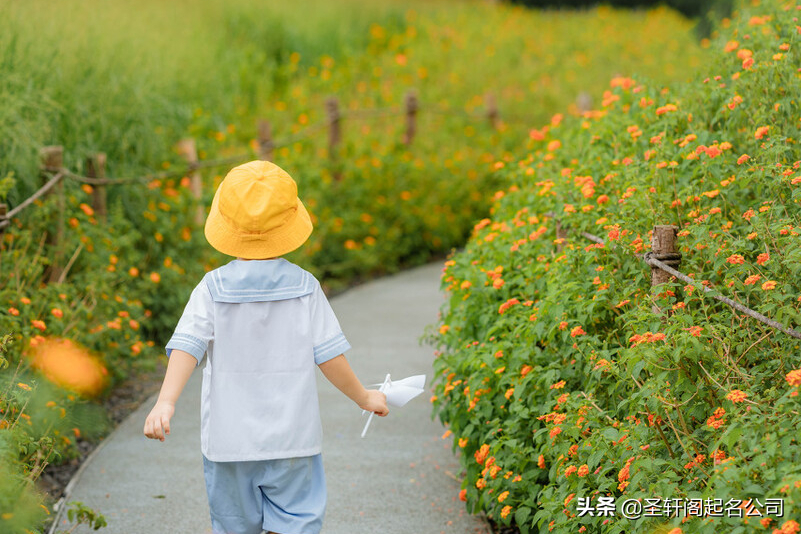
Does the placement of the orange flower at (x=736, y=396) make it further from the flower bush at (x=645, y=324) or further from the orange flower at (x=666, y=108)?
the orange flower at (x=666, y=108)

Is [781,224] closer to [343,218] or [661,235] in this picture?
[661,235]

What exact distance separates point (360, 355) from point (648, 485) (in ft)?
13.3

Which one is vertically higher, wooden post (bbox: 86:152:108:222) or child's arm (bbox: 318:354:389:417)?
child's arm (bbox: 318:354:389:417)

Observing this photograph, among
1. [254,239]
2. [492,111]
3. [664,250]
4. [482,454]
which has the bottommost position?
[492,111]

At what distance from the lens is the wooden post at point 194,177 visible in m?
7.66

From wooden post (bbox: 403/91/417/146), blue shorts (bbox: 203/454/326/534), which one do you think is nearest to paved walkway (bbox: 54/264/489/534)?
blue shorts (bbox: 203/454/326/534)

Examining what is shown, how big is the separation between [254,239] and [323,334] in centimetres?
37

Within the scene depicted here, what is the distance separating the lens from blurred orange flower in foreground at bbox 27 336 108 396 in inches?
188

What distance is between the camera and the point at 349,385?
299 cm

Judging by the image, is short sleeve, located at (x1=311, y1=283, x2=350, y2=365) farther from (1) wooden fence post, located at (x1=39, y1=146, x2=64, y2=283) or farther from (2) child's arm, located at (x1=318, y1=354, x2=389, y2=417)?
(1) wooden fence post, located at (x1=39, y1=146, x2=64, y2=283)

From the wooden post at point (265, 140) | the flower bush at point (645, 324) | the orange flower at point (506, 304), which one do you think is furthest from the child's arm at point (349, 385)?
the wooden post at point (265, 140)

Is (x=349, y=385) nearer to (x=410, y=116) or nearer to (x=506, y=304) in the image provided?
(x=506, y=304)

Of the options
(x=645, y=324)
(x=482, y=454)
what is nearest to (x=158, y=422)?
(x=482, y=454)

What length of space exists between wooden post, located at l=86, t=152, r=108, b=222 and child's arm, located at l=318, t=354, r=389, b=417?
156 inches
